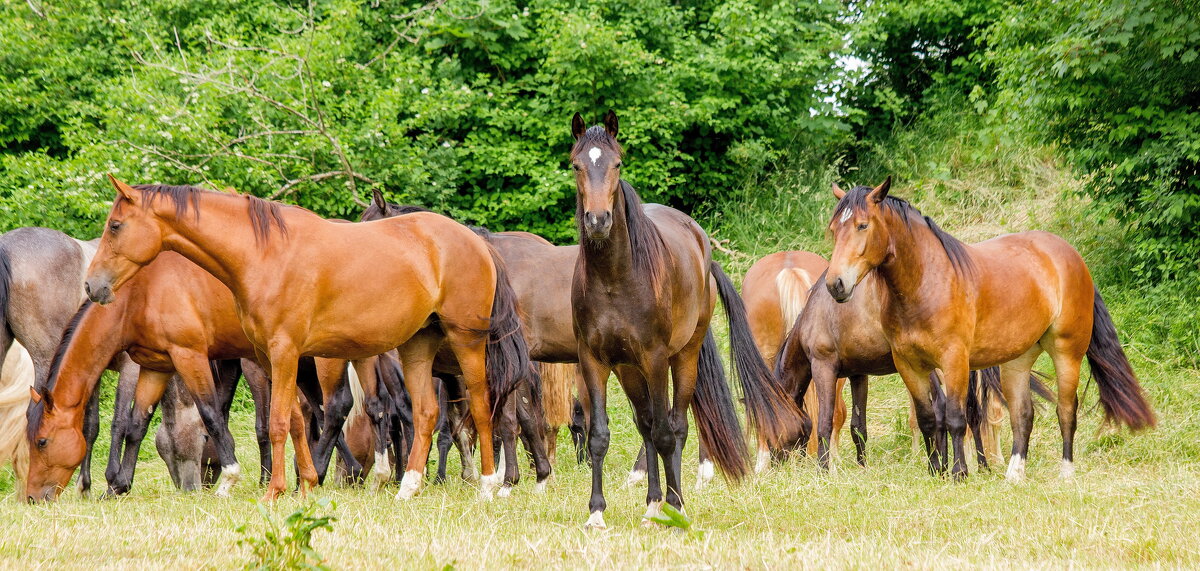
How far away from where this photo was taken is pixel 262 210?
639cm

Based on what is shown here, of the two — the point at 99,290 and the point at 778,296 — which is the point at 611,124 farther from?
the point at 778,296

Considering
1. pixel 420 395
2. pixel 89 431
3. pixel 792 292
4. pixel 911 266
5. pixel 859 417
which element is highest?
pixel 911 266

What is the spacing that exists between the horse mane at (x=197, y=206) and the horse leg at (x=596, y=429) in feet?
6.45

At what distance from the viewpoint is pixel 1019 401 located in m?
7.98

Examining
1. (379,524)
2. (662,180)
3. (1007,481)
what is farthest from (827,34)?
(379,524)

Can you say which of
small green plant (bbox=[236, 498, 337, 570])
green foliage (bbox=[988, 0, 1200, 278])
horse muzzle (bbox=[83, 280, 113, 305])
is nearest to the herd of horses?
horse muzzle (bbox=[83, 280, 113, 305])

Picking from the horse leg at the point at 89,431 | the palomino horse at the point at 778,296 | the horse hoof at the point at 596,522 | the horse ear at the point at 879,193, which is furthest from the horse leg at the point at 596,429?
the palomino horse at the point at 778,296

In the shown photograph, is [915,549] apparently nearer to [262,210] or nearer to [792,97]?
[262,210]

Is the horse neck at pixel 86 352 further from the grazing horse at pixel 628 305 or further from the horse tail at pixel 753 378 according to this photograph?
the horse tail at pixel 753 378

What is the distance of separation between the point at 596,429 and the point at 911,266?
265 centimetres

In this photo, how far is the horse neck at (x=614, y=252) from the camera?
554cm

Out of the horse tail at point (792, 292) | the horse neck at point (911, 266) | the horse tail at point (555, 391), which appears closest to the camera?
the horse neck at point (911, 266)

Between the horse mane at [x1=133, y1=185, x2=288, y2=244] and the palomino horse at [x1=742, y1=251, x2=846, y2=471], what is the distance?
15.4 ft

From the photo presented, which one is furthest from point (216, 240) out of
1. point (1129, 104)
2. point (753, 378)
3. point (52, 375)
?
point (1129, 104)
